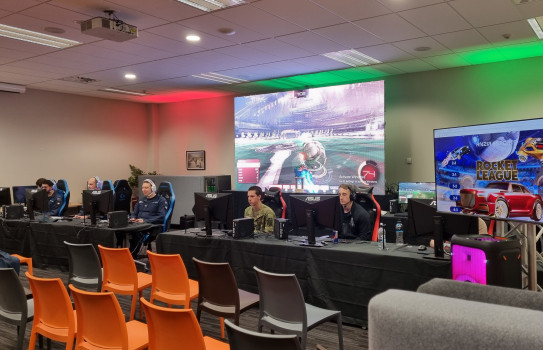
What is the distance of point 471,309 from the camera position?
2.27 feet

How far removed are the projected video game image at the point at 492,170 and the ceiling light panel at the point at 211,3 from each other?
2.59 metres

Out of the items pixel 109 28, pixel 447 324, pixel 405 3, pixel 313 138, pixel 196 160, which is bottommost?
pixel 447 324

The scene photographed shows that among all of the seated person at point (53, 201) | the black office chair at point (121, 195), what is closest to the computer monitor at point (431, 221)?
the seated person at point (53, 201)

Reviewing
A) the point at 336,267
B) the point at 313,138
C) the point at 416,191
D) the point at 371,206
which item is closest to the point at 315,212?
the point at 336,267

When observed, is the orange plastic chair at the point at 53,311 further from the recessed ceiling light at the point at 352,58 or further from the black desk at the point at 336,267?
the recessed ceiling light at the point at 352,58

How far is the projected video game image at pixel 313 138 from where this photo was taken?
8094 millimetres

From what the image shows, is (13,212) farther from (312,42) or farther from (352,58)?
(352,58)

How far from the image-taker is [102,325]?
8.57ft

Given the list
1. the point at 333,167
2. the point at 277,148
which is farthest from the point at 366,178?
the point at 277,148

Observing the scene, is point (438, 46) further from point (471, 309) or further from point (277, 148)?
point (471, 309)

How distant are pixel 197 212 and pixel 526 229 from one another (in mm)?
3414

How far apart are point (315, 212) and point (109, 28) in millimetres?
2935

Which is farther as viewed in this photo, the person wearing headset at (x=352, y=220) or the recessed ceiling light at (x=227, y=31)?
the recessed ceiling light at (x=227, y=31)

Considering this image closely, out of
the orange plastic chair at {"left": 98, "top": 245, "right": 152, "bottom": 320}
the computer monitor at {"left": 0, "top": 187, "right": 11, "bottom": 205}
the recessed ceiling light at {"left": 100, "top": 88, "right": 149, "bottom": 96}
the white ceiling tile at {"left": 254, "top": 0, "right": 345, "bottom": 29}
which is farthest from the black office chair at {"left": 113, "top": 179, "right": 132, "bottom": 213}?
the white ceiling tile at {"left": 254, "top": 0, "right": 345, "bottom": 29}
